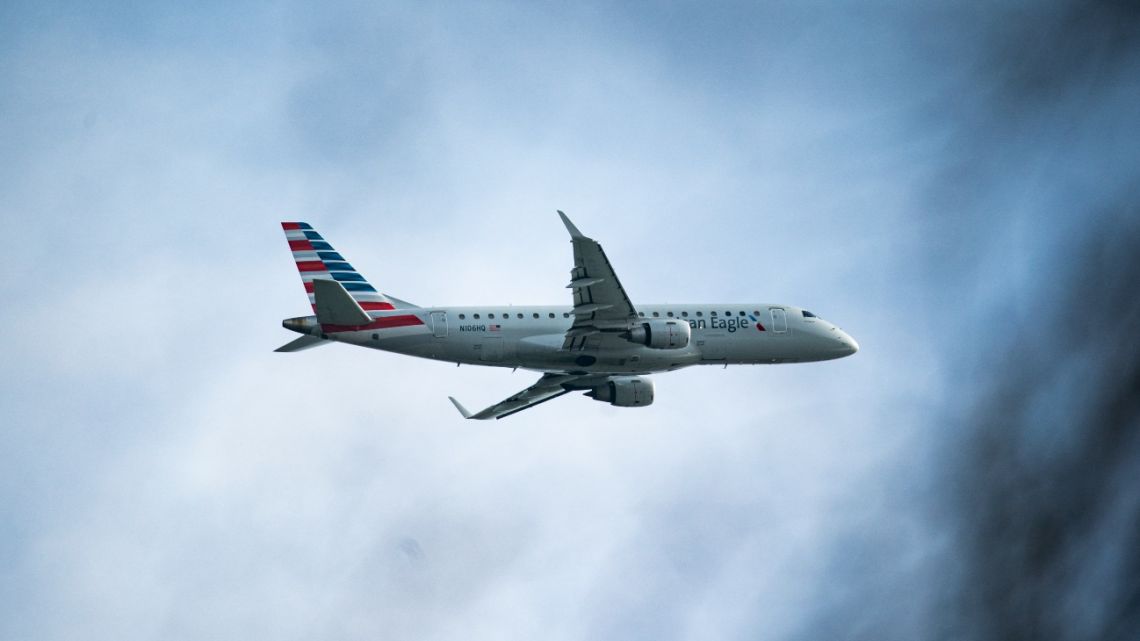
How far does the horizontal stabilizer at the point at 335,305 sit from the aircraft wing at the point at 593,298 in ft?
33.1

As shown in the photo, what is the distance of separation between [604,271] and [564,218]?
4238mm

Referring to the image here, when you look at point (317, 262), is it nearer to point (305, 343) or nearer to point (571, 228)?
point (305, 343)

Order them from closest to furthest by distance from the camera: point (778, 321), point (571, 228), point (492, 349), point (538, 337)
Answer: point (571, 228) < point (492, 349) < point (538, 337) < point (778, 321)

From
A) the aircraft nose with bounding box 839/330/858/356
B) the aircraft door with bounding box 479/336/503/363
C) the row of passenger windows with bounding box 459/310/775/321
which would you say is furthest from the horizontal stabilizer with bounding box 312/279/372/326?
the aircraft nose with bounding box 839/330/858/356

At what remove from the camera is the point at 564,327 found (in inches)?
2475

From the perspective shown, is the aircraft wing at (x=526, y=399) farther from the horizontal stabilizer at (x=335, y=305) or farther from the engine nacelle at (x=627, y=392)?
the horizontal stabilizer at (x=335, y=305)

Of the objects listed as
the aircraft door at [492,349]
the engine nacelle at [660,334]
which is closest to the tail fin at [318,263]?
the aircraft door at [492,349]

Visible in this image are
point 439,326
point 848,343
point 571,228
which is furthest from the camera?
point 848,343

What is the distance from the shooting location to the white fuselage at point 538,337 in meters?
61.1

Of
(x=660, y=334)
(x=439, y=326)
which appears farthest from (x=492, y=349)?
(x=660, y=334)

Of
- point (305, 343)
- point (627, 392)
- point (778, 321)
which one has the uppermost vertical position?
point (778, 321)

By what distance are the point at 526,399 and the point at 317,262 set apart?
49.8 ft

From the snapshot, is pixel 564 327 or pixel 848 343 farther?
pixel 848 343

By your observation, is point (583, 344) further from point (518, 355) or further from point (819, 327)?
point (819, 327)
